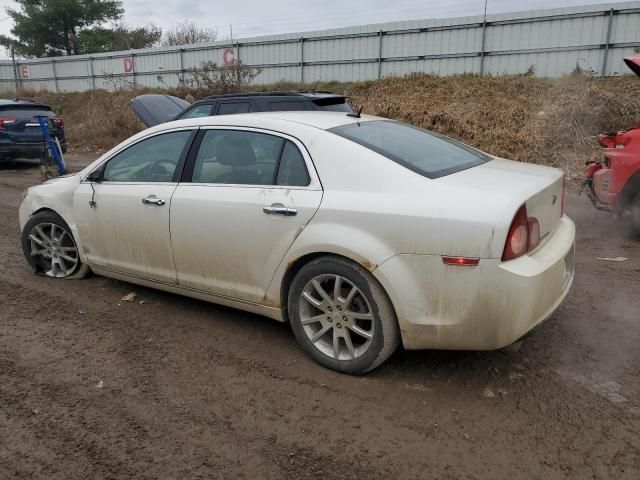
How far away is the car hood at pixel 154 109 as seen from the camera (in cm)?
1013

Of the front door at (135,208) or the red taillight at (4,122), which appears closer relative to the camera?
the front door at (135,208)

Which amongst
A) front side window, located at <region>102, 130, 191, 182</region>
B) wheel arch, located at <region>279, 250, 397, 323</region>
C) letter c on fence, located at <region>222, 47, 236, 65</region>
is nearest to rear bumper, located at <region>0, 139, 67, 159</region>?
front side window, located at <region>102, 130, 191, 182</region>

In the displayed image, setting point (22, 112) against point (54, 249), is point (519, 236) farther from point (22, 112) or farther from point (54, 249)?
point (22, 112)

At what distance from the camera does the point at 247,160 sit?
368 cm

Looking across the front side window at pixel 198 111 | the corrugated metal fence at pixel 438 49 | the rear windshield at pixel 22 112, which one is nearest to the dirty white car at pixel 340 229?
the front side window at pixel 198 111

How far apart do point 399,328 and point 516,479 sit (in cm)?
96

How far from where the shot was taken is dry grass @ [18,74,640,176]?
11.5m

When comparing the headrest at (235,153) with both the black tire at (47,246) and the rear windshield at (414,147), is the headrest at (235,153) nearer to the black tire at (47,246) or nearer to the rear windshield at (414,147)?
the rear windshield at (414,147)

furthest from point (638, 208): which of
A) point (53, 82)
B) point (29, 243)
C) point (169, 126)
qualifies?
point (53, 82)

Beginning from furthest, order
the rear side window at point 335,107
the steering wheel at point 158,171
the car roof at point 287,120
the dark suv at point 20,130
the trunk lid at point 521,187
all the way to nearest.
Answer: the dark suv at point 20,130 < the rear side window at point 335,107 < the steering wheel at point 158,171 < the car roof at point 287,120 < the trunk lid at point 521,187

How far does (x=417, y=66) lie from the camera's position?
16766 mm

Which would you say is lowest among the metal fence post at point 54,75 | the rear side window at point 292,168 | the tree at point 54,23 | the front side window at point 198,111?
the rear side window at point 292,168

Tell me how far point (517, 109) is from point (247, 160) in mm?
10895

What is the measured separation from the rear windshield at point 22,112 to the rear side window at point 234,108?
21.5 feet
